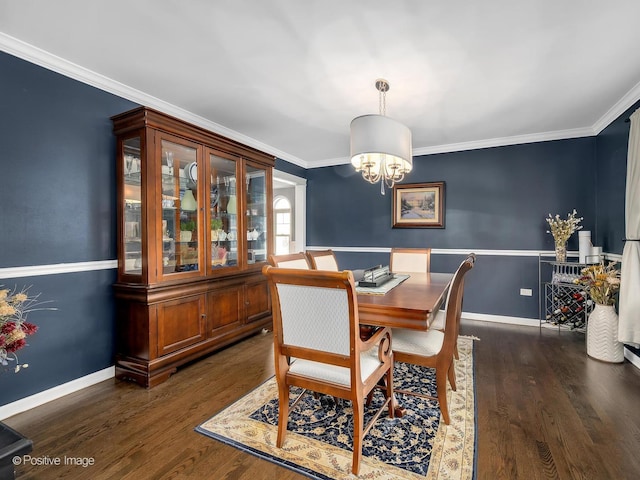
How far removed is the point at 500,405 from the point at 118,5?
3382mm

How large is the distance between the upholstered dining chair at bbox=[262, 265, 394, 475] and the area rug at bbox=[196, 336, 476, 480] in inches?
4.7

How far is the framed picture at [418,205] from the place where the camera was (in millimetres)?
4523

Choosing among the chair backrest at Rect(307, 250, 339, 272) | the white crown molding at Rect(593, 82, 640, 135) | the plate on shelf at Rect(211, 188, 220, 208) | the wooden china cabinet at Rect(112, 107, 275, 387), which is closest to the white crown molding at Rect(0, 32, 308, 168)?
the wooden china cabinet at Rect(112, 107, 275, 387)

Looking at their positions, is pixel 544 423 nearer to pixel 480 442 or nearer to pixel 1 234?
pixel 480 442

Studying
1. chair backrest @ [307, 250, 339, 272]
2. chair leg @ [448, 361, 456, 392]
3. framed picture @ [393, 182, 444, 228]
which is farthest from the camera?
framed picture @ [393, 182, 444, 228]

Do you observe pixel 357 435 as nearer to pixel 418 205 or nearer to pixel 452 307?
pixel 452 307

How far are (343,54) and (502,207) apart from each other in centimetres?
313

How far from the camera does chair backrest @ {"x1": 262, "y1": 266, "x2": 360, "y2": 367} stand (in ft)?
4.66

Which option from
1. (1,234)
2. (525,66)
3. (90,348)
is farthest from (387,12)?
(90,348)

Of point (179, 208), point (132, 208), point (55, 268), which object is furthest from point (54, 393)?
point (179, 208)

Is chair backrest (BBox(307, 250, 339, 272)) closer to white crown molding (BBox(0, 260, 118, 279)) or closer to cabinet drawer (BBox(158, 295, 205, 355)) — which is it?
cabinet drawer (BBox(158, 295, 205, 355))

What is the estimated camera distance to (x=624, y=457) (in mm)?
1641

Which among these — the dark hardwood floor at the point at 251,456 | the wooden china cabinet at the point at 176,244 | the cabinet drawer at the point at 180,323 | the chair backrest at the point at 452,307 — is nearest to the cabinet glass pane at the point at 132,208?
the wooden china cabinet at the point at 176,244

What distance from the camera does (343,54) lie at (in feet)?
7.21
